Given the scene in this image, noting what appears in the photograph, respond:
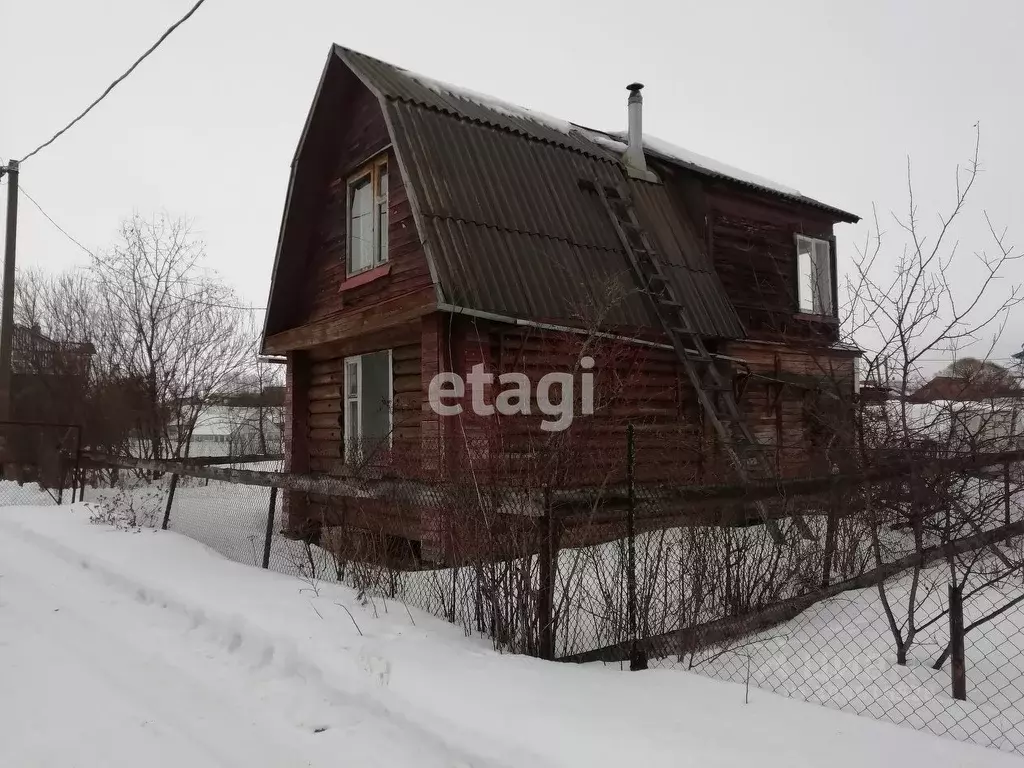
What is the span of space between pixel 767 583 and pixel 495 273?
4.54 metres

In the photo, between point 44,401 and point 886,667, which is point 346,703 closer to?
point 886,667

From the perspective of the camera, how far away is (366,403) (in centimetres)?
1204

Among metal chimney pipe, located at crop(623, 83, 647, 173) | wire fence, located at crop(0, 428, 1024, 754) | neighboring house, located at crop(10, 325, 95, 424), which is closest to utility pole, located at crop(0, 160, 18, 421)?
neighboring house, located at crop(10, 325, 95, 424)

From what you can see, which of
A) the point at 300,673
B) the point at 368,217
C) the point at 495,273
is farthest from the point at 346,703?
the point at 368,217

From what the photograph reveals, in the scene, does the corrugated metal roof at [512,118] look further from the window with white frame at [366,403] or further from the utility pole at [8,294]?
the utility pole at [8,294]

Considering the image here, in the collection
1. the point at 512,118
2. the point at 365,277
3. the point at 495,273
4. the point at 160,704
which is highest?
the point at 512,118

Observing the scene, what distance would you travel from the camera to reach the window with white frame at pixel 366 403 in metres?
7.93

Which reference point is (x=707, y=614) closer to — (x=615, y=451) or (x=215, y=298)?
(x=615, y=451)

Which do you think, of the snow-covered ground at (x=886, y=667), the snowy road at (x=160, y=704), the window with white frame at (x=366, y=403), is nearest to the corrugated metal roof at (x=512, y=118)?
the window with white frame at (x=366, y=403)

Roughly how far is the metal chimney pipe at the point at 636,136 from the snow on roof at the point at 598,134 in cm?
17

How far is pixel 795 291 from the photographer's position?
39.8 feet

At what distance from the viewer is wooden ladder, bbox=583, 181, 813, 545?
8602mm

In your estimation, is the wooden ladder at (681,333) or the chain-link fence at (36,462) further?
the chain-link fence at (36,462)

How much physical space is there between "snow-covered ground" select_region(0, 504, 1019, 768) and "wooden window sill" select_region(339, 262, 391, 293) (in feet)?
15.5
